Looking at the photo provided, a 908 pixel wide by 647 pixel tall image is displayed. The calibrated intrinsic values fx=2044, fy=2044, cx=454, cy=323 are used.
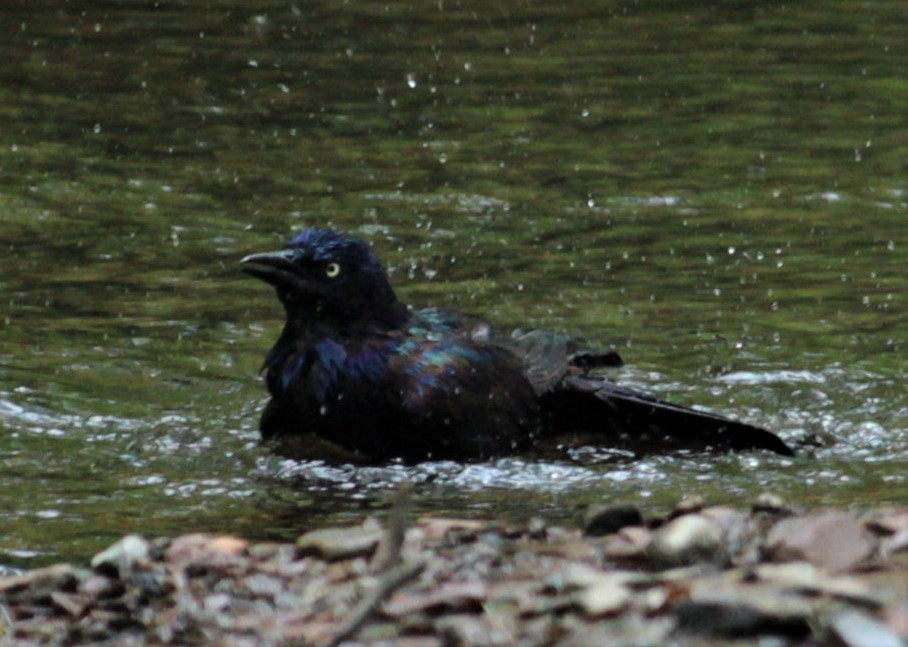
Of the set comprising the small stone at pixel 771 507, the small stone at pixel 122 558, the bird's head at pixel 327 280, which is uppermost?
the bird's head at pixel 327 280

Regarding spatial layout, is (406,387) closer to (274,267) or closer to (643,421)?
(274,267)

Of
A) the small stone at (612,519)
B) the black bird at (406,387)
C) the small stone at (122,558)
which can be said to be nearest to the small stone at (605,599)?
the small stone at (612,519)

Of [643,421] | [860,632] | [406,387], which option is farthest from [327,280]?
[860,632]

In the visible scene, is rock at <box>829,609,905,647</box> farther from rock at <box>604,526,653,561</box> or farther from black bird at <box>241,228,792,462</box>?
black bird at <box>241,228,792,462</box>

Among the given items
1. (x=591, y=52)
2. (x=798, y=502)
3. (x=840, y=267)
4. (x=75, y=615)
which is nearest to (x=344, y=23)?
(x=591, y=52)

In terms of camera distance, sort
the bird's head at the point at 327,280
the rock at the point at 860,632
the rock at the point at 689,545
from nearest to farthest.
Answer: the rock at the point at 860,632
the rock at the point at 689,545
the bird's head at the point at 327,280

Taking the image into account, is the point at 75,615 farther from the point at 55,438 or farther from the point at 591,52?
the point at 591,52

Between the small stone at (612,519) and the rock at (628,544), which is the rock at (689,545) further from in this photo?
the small stone at (612,519)
